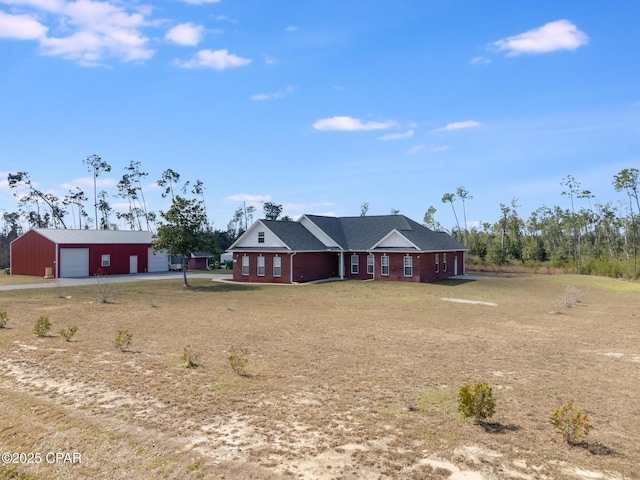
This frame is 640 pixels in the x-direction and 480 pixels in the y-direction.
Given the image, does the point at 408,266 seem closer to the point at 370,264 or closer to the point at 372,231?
the point at 370,264

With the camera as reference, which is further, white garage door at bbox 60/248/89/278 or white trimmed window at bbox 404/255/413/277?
white garage door at bbox 60/248/89/278

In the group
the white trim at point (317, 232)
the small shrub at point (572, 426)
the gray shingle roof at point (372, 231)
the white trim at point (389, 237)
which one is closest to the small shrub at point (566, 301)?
the white trim at point (389, 237)

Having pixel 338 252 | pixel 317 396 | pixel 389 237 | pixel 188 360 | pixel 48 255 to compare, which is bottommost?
pixel 317 396

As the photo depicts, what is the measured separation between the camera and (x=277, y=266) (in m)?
36.5

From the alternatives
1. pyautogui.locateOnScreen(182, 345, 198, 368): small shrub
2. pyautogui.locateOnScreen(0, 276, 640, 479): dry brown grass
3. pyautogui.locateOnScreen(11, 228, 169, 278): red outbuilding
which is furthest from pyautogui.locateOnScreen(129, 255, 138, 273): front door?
pyautogui.locateOnScreen(182, 345, 198, 368): small shrub

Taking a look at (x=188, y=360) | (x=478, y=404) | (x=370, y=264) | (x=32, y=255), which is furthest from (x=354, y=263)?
(x=478, y=404)

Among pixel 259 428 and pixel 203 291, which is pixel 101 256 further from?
pixel 259 428

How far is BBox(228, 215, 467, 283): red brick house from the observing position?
118 ft

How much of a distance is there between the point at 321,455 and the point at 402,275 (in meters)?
30.7

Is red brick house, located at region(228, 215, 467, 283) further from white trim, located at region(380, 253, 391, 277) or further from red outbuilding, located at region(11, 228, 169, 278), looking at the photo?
red outbuilding, located at region(11, 228, 169, 278)

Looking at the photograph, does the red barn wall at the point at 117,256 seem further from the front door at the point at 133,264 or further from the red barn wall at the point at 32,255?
the red barn wall at the point at 32,255

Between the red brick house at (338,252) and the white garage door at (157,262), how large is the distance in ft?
48.6

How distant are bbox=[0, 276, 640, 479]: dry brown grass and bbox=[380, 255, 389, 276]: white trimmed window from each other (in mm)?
18503

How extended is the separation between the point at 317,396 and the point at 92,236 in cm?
4198
